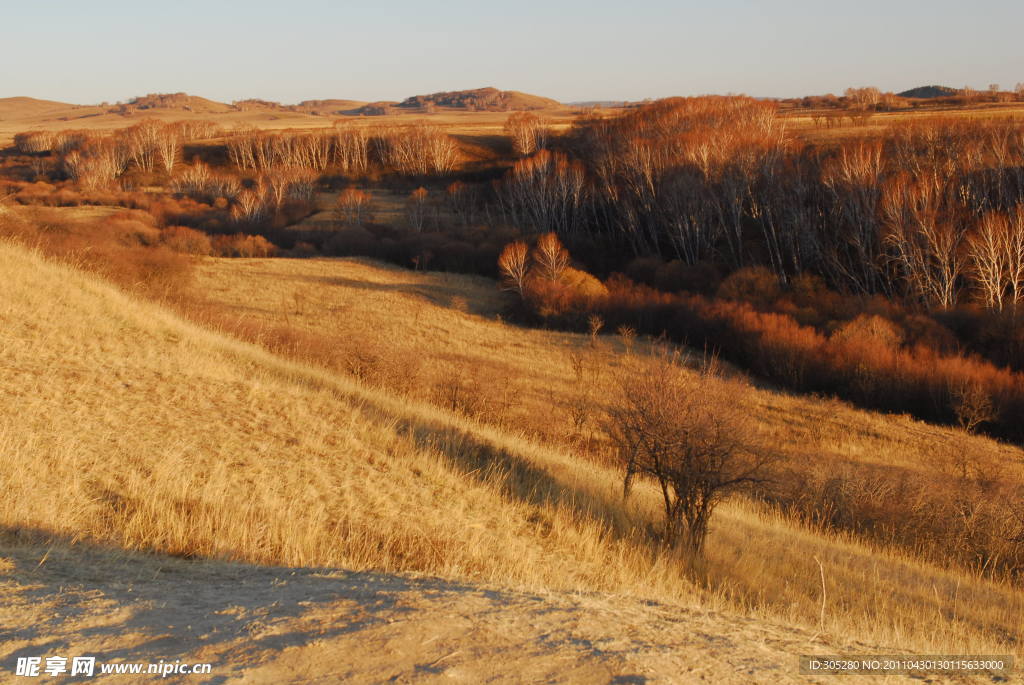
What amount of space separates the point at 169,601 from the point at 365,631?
1.76 meters

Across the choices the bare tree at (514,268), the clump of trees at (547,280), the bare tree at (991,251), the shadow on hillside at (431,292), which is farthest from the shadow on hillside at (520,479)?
the bare tree at (514,268)

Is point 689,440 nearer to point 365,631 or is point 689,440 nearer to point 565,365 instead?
point 365,631

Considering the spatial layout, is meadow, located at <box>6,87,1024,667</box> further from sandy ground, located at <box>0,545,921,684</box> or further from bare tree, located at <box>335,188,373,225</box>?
sandy ground, located at <box>0,545,921,684</box>

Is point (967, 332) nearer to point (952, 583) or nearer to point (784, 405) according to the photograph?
point (784, 405)

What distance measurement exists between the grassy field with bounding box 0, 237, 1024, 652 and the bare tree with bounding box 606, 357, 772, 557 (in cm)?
64

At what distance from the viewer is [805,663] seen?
180 inches

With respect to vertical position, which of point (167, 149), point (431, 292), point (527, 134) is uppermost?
point (527, 134)

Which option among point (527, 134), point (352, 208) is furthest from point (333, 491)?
point (527, 134)

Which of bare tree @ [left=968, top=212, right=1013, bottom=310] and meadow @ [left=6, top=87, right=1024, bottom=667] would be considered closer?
meadow @ [left=6, top=87, right=1024, bottom=667]

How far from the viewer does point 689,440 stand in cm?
1097

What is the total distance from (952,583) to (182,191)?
294 feet

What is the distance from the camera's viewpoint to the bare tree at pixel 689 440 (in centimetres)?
1075

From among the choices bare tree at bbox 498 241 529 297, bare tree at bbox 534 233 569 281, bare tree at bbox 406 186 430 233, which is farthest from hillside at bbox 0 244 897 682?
bare tree at bbox 406 186 430 233

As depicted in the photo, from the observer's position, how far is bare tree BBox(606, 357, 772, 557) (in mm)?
10750
